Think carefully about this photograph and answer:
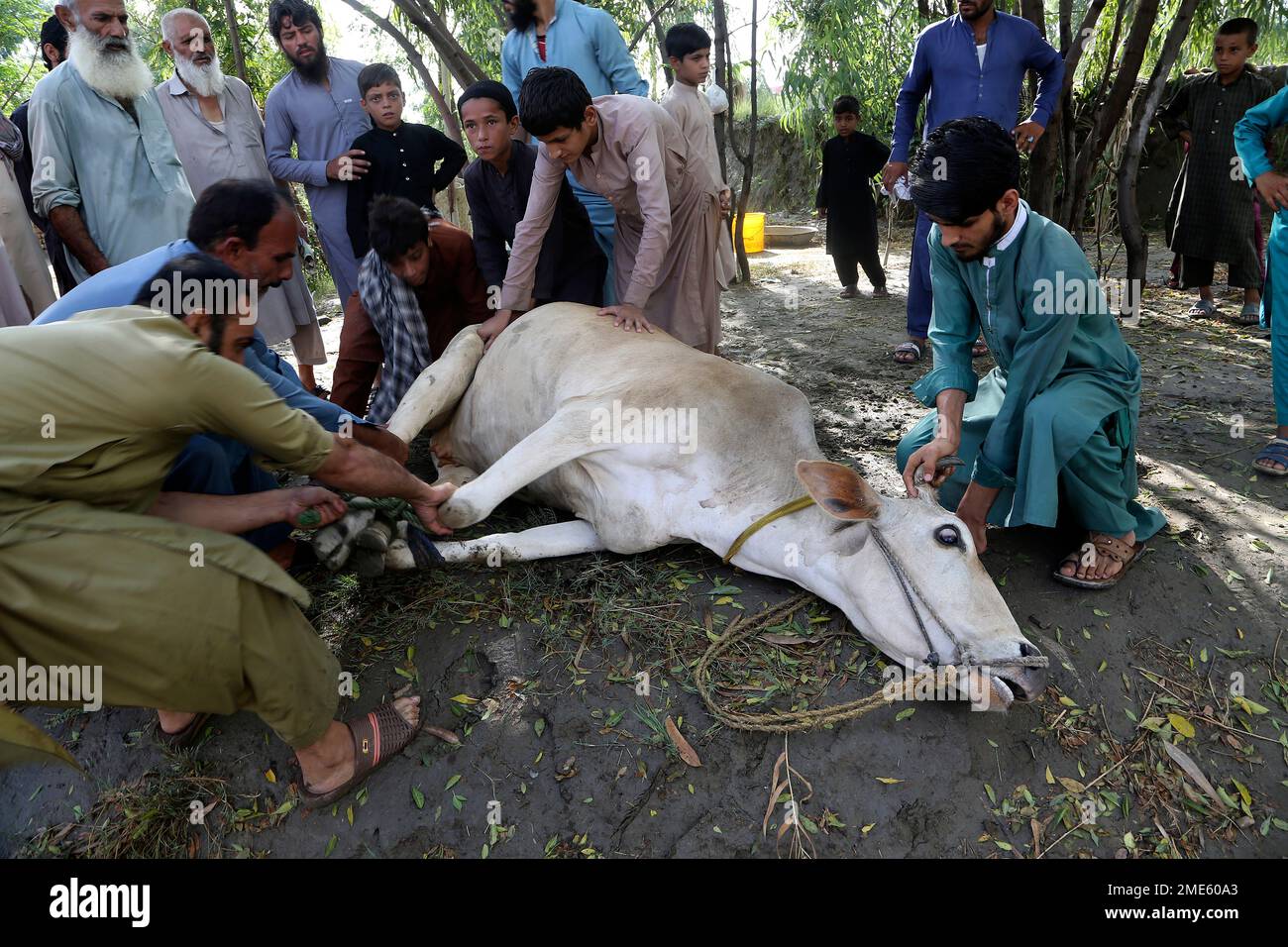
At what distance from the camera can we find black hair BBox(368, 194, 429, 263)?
437 centimetres

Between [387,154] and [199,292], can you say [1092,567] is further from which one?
[387,154]

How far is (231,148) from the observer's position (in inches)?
212

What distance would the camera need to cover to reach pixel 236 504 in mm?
2971

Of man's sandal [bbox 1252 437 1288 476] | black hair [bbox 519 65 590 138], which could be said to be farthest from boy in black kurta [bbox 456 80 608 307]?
man's sandal [bbox 1252 437 1288 476]

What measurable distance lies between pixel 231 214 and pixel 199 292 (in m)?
0.67

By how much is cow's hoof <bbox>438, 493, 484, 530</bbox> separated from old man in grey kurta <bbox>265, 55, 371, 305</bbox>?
2552 millimetres

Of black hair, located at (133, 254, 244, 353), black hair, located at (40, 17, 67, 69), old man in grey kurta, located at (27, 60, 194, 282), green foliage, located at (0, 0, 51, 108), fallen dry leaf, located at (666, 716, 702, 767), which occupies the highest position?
green foliage, located at (0, 0, 51, 108)

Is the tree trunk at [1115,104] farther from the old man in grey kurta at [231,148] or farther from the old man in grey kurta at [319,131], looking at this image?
the old man in grey kurta at [231,148]

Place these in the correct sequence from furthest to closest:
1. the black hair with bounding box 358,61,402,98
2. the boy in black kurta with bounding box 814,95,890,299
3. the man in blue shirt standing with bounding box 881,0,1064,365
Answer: the boy in black kurta with bounding box 814,95,890,299
the man in blue shirt standing with bounding box 881,0,1064,365
the black hair with bounding box 358,61,402,98

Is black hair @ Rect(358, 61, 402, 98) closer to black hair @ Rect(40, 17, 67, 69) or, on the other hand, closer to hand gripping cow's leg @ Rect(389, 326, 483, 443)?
hand gripping cow's leg @ Rect(389, 326, 483, 443)

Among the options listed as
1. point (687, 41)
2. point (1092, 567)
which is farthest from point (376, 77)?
point (1092, 567)

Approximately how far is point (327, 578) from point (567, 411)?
1317 mm

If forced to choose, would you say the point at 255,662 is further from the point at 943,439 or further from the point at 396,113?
the point at 396,113

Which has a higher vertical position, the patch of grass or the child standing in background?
the child standing in background
